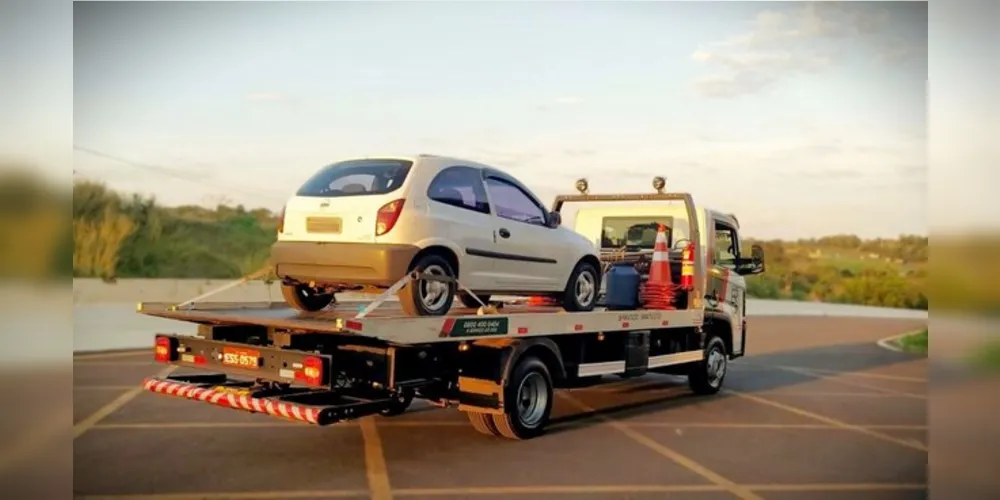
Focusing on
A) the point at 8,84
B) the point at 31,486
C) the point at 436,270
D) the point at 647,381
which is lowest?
the point at 647,381

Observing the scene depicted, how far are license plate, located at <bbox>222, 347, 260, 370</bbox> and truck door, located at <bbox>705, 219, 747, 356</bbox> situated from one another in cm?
596

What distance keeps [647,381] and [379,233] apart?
6.34m

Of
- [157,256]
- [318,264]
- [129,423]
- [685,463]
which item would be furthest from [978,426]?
[157,256]

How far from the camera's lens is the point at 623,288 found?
9789 millimetres

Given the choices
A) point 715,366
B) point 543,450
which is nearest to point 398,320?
point 543,450

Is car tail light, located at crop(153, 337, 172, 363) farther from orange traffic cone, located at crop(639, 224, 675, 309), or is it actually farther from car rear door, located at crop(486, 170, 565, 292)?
orange traffic cone, located at crop(639, 224, 675, 309)

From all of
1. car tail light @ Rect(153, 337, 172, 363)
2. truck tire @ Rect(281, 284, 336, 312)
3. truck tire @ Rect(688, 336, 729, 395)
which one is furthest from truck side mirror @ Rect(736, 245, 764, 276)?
car tail light @ Rect(153, 337, 172, 363)

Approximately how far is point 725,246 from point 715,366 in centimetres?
164

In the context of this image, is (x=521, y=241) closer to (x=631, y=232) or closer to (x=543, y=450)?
(x=543, y=450)

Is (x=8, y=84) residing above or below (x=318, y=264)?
above

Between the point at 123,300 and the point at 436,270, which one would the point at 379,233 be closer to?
the point at 436,270

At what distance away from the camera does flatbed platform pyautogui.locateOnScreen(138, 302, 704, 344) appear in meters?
5.84

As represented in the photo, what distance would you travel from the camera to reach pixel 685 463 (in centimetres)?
657

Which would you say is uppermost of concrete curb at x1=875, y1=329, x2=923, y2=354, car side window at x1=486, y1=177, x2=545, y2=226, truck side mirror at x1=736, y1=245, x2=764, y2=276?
car side window at x1=486, y1=177, x2=545, y2=226
